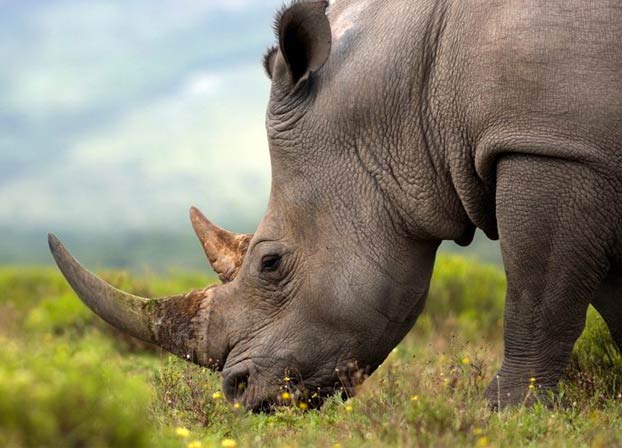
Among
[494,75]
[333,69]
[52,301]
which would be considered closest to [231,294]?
[333,69]

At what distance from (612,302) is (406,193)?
1.54m

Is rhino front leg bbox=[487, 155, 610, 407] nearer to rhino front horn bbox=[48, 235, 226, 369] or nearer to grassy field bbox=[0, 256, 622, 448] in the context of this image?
grassy field bbox=[0, 256, 622, 448]

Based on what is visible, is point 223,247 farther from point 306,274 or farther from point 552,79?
point 552,79

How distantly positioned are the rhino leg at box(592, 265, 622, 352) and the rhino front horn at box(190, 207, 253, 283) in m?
2.16

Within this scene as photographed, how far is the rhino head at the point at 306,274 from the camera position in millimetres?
6367

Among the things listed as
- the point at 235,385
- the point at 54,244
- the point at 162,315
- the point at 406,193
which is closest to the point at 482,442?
the point at 406,193

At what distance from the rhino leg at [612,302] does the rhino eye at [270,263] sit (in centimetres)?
195

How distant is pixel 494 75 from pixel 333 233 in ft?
4.27

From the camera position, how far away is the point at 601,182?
5.60 meters

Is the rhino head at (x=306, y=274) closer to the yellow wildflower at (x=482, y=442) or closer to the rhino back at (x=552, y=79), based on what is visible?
the rhino back at (x=552, y=79)

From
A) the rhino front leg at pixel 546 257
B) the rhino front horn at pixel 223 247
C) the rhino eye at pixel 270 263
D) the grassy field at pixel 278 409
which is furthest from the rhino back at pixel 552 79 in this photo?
the rhino front horn at pixel 223 247

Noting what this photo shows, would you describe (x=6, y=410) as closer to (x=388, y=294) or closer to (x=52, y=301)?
(x=388, y=294)

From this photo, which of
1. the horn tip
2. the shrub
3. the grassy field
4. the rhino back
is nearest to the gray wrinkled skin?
the rhino back

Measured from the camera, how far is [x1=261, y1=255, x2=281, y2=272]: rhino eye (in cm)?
658
